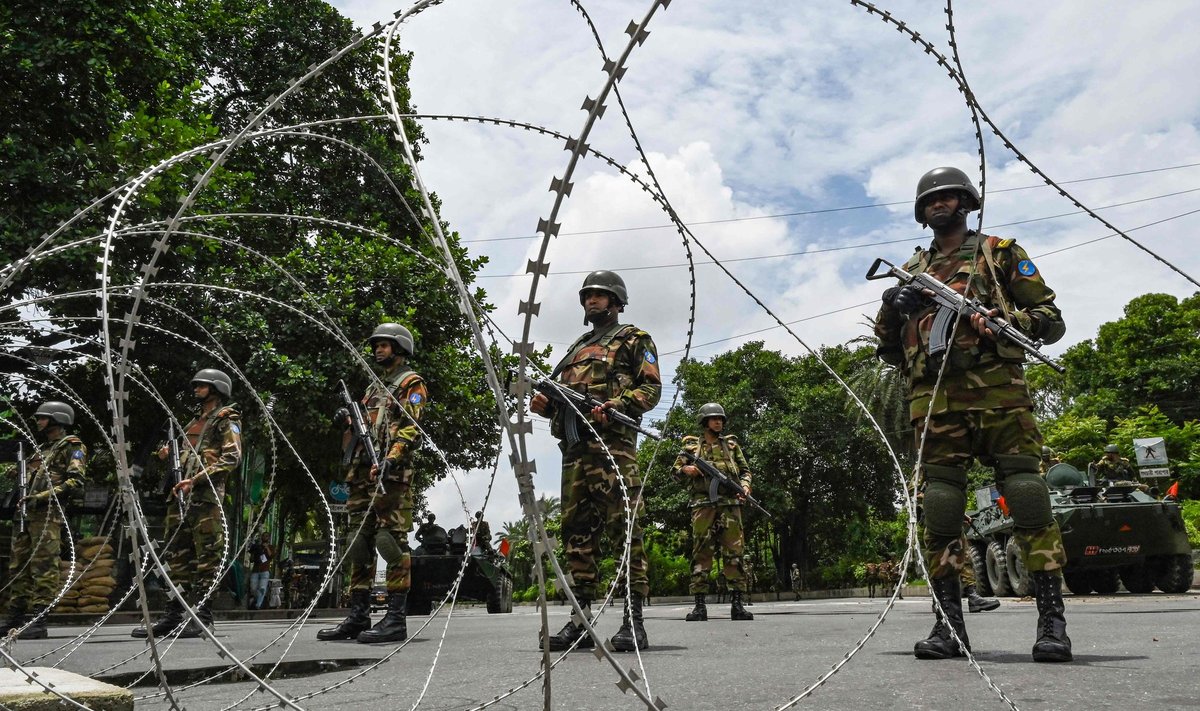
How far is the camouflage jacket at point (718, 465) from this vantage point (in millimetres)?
9148

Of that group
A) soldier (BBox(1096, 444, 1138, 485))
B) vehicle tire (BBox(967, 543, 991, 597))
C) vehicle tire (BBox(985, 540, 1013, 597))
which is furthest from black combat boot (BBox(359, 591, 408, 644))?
soldier (BBox(1096, 444, 1138, 485))

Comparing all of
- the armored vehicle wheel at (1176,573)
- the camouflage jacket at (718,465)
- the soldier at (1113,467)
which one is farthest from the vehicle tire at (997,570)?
the camouflage jacket at (718,465)

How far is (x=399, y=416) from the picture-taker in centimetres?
641

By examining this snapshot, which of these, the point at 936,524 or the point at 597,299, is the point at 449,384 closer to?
the point at 597,299

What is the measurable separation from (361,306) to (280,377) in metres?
1.66

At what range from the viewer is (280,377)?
13.7 metres

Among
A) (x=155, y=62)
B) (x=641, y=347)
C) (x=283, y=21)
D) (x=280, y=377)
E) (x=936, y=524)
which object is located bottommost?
(x=936, y=524)

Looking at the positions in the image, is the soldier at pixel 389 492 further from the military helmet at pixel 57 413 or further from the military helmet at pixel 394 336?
the military helmet at pixel 57 413

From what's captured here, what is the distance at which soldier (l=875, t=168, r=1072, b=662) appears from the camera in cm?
389

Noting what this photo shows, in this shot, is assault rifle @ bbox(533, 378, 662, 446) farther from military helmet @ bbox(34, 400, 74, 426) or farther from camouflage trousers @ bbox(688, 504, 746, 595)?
military helmet @ bbox(34, 400, 74, 426)

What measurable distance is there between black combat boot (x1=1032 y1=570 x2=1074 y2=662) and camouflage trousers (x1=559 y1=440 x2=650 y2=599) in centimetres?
194

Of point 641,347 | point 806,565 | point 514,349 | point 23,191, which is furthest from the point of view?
point 806,565

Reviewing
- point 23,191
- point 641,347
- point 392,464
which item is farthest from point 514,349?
point 23,191

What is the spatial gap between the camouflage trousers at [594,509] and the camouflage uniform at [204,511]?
3.00 metres
